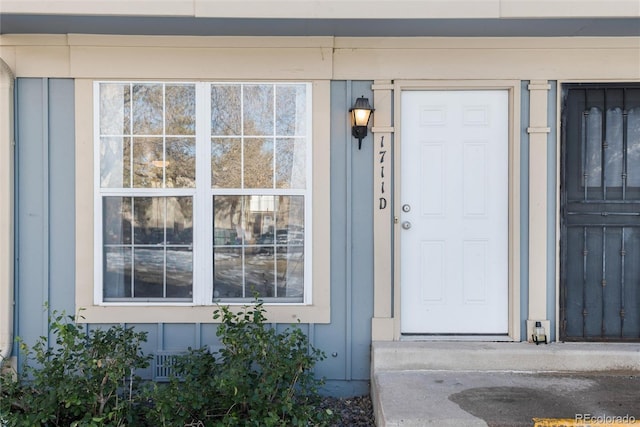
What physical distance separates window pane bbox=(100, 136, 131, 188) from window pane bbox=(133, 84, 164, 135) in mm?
144

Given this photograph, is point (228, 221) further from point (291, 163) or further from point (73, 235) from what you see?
point (73, 235)

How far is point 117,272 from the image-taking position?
341 cm

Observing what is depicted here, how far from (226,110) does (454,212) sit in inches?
72.7

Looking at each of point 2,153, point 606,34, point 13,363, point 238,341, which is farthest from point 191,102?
point 606,34

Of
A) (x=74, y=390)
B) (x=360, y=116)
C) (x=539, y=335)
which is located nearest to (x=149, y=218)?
(x=74, y=390)

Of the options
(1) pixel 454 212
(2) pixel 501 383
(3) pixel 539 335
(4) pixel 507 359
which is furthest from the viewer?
(1) pixel 454 212

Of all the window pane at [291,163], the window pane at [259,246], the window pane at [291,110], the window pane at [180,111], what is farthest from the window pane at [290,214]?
the window pane at [180,111]

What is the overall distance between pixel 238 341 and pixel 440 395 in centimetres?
128

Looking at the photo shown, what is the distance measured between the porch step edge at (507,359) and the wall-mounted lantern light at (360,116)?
1.54m

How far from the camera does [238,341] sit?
9.25 feet

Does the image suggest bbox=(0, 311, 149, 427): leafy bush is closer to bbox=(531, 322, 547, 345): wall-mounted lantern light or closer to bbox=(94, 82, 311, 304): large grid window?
bbox=(94, 82, 311, 304): large grid window

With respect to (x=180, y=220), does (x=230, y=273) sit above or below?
below

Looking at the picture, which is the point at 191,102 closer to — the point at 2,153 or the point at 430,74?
the point at 2,153

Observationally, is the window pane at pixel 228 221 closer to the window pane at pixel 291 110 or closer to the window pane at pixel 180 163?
the window pane at pixel 180 163
